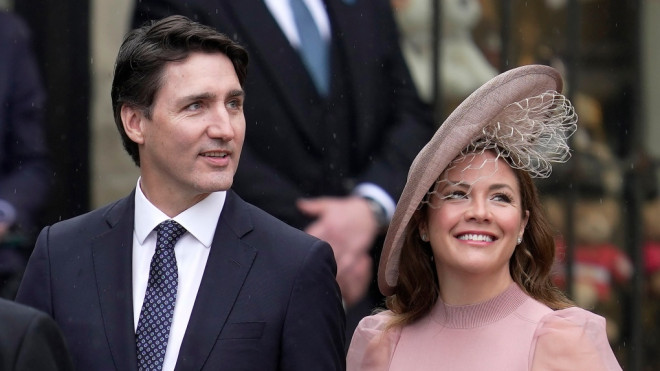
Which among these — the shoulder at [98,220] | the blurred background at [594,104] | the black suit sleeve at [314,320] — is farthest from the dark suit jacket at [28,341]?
the blurred background at [594,104]

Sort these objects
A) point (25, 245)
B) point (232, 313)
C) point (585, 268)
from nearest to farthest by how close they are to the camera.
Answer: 1. point (232, 313)
2. point (25, 245)
3. point (585, 268)

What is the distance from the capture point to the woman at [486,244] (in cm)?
310

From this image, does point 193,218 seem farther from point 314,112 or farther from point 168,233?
point 314,112

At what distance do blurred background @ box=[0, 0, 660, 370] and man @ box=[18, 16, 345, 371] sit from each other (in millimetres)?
2357

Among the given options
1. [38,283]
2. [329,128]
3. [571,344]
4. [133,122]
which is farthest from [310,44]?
[571,344]

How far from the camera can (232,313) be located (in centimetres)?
300

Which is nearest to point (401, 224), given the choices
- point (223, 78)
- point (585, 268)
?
point (223, 78)

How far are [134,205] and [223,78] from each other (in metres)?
0.38

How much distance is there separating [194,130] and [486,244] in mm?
726

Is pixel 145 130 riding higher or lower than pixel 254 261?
higher

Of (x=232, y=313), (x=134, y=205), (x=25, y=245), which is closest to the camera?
(x=232, y=313)

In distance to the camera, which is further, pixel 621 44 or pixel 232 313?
pixel 621 44

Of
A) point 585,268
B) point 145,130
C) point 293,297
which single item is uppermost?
point 145,130

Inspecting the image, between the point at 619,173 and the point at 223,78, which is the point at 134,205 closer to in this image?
the point at 223,78
